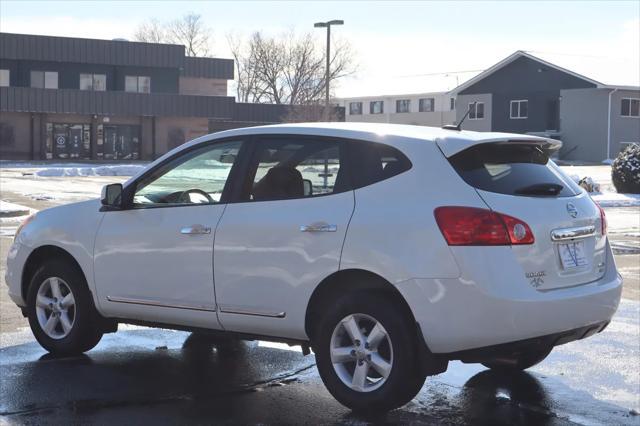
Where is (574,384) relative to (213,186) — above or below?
below

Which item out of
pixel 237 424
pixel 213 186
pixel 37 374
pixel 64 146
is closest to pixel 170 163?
pixel 213 186

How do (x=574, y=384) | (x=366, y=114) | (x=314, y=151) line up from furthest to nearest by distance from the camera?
(x=366, y=114) < (x=574, y=384) < (x=314, y=151)

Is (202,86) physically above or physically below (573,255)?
above

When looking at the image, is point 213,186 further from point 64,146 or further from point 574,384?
point 64,146

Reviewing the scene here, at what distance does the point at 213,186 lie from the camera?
22.3ft

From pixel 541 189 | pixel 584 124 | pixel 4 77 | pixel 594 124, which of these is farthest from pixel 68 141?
pixel 541 189

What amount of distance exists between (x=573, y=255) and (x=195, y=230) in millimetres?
2493

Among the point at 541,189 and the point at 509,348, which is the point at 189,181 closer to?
the point at 541,189

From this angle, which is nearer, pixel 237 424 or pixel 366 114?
pixel 237 424

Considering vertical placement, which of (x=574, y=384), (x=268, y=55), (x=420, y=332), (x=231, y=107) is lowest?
(x=574, y=384)

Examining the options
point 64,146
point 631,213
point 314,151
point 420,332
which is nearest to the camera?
point 420,332

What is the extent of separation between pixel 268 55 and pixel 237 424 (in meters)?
90.4

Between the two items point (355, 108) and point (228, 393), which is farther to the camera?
point (355, 108)

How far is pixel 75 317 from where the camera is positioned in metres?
7.36
